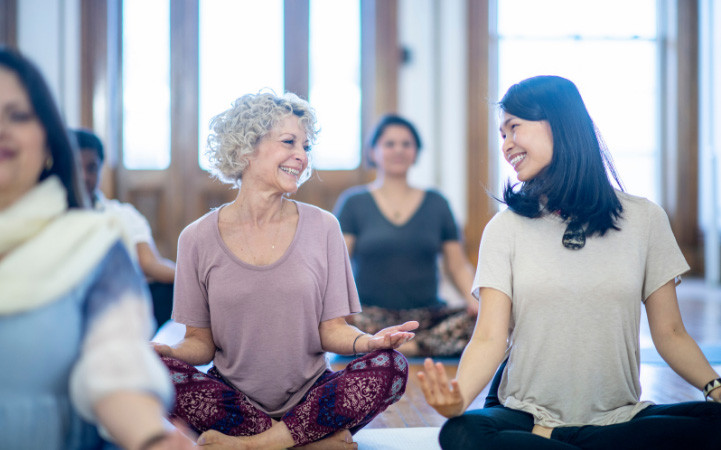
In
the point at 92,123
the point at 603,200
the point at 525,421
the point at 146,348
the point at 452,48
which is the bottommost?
the point at 525,421

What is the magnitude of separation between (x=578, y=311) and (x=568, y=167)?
1.07ft

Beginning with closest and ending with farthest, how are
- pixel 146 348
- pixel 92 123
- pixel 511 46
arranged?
pixel 146 348 < pixel 92 123 < pixel 511 46

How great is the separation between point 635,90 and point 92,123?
480cm

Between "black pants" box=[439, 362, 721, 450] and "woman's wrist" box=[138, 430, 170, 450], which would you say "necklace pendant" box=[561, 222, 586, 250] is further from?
"woman's wrist" box=[138, 430, 170, 450]

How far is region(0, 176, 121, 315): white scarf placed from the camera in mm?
960

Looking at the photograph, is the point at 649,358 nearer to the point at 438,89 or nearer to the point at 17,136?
the point at 17,136

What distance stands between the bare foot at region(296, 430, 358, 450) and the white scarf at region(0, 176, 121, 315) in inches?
38.4

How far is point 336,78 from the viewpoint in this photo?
19.2 feet

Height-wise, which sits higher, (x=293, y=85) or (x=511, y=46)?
(x=511, y=46)

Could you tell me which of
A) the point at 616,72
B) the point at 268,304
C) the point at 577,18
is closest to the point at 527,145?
the point at 268,304

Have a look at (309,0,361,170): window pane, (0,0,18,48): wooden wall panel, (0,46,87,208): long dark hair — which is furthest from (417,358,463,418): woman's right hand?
(0,0,18,48): wooden wall panel

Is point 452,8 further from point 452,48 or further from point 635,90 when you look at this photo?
point 635,90

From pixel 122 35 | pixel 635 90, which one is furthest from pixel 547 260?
pixel 635 90

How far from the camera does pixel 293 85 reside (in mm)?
5797
